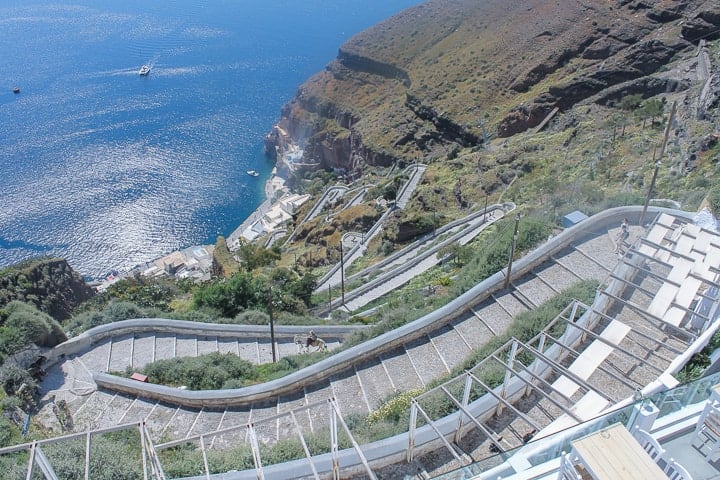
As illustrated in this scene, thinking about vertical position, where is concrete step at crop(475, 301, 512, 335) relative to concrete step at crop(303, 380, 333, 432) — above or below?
above

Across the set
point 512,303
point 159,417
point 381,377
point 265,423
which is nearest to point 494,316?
point 512,303

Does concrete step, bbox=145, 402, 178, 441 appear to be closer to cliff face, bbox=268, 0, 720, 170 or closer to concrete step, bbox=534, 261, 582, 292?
concrete step, bbox=534, 261, 582, 292

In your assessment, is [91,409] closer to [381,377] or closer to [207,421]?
[207,421]

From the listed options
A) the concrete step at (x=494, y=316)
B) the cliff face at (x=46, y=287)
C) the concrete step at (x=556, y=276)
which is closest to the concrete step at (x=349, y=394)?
the concrete step at (x=494, y=316)

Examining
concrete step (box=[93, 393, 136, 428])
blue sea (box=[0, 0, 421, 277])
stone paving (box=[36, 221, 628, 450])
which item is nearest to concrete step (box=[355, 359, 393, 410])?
stone paving (box=[36, 221, 628, 450])

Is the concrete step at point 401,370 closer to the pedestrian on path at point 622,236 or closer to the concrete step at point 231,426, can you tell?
the concrete step at point 231,426

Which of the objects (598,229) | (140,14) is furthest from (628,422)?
(140,14)
